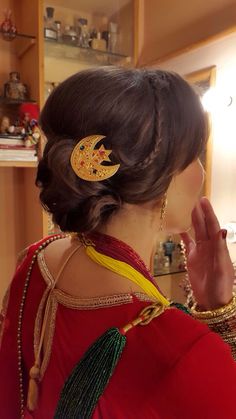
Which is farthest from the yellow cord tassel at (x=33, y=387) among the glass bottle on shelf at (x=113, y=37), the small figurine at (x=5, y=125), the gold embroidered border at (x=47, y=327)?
the glass bottle on shelf at (x=113, y=37)

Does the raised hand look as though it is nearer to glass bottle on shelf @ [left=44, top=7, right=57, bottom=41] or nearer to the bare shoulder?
the bare shoulder

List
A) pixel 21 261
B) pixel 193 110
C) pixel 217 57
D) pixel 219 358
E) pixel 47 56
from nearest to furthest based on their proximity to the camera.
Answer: pixel 219 358
pixel 193 110
pixel 21 261
pixel 217 57
pixel 47 56

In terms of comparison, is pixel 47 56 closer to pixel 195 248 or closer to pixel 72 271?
pixel 195 248

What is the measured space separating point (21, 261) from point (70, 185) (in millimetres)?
223

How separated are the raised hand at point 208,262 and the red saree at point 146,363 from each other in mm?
287

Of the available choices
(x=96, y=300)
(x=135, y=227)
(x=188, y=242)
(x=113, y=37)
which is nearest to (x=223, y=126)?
(x=188, y=242)

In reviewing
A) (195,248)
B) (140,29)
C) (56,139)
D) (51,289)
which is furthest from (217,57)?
(51,289)

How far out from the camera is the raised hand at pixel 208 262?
0.71m

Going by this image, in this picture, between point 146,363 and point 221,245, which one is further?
point 221,245

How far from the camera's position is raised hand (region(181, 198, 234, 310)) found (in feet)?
2.33

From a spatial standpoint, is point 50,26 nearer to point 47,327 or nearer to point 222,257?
point 222,257

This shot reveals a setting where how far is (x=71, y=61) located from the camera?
172 cm

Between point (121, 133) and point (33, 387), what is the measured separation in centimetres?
38

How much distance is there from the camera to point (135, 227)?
58 cm
